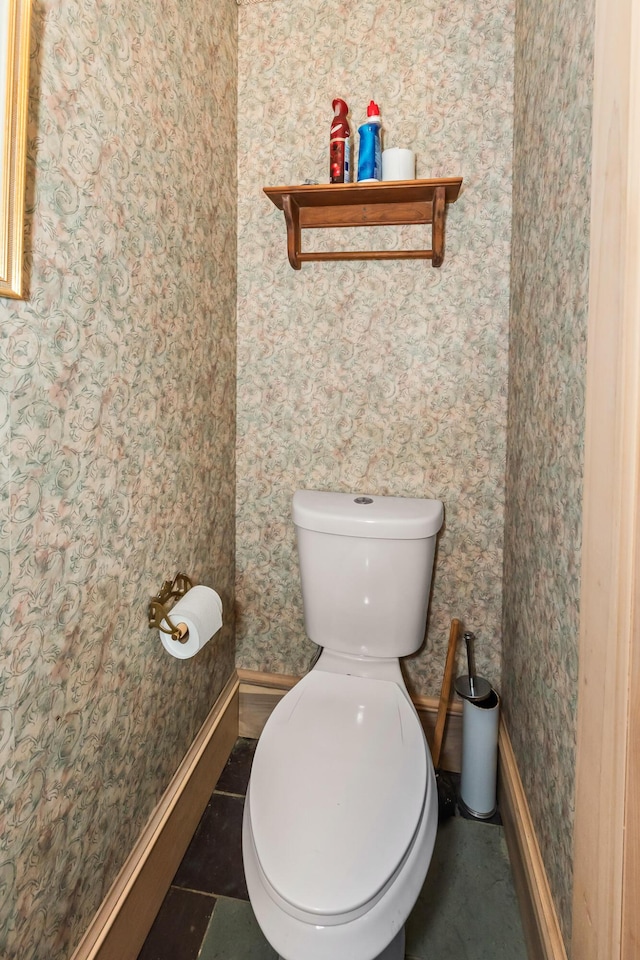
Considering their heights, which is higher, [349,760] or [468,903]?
[349,760]

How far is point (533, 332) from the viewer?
1132 mm

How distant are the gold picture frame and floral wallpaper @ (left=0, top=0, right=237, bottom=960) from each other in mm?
66

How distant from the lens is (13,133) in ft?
2.08

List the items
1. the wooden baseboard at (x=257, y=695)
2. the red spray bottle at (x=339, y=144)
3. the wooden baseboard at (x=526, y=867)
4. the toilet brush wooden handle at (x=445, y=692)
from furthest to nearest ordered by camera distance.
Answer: the wooden baseboard at (x=257, y=695)
the toilet brush wooden handle at (x=445, y=692)
the red spray bottle at (x=339, y=144)
the wooden baseboard at (x=526, y=867)

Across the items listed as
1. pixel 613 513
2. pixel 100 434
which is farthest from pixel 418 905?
pixel 100 434

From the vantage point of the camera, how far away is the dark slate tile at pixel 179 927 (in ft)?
3.58

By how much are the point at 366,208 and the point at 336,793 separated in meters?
1.41

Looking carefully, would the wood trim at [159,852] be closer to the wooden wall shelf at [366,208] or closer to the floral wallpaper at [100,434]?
the floral wallpaper at [100,434]

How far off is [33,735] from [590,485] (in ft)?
3.02

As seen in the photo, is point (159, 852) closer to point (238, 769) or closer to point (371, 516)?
point (238, 769)

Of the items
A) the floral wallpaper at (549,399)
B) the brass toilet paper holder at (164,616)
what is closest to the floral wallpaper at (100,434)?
the brass toilet paper holder at (164,616)

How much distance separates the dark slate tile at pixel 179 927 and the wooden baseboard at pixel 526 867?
0.70m

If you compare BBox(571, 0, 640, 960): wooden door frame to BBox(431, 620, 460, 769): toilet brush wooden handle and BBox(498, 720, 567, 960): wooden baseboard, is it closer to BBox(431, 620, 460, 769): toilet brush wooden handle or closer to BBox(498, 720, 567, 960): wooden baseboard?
BBox(498, 720, 567, 960): wooden baseboard

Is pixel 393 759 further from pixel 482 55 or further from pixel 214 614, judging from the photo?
pixel 482 55
